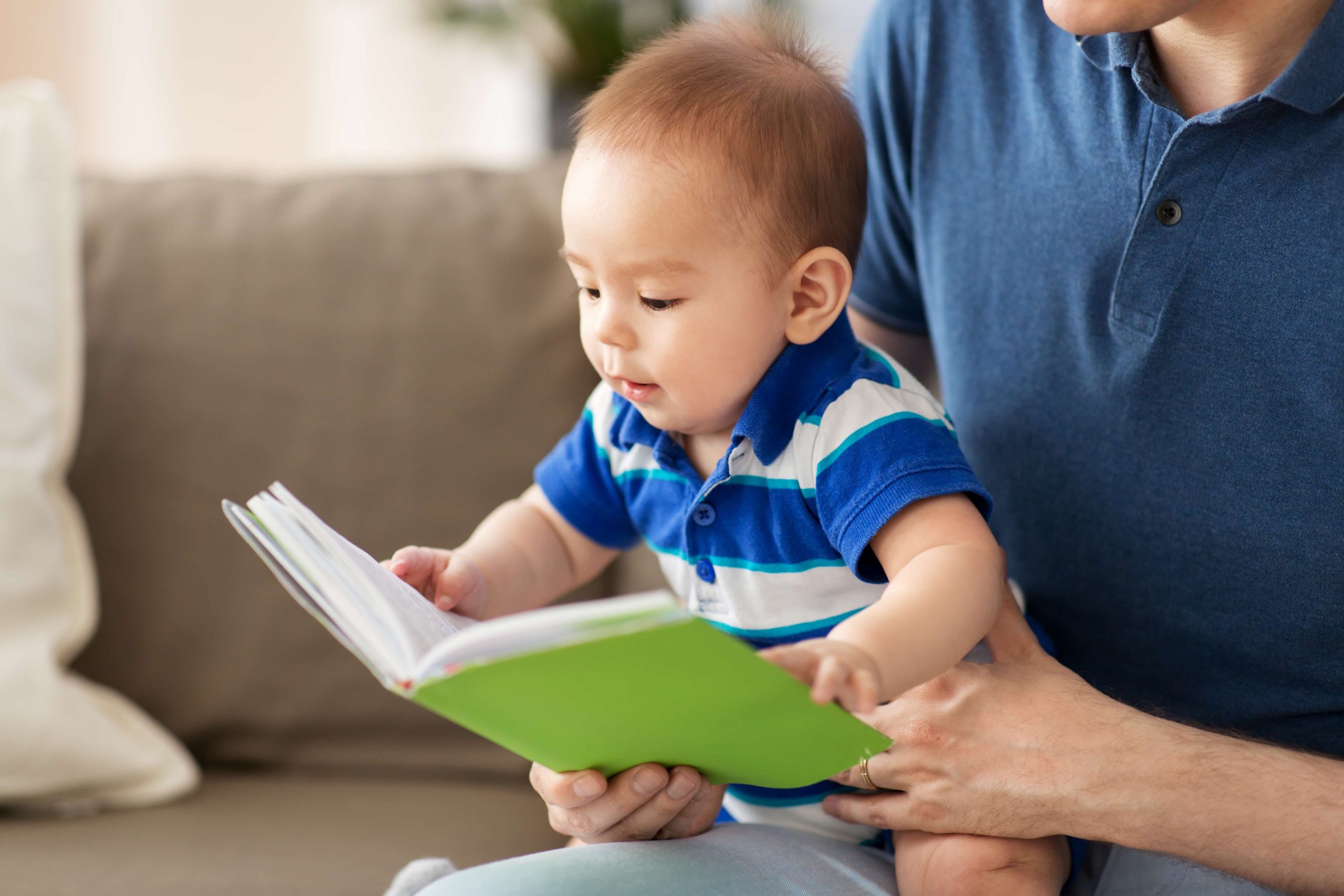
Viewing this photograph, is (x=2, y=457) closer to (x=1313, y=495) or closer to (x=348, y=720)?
(x=348, y=720)

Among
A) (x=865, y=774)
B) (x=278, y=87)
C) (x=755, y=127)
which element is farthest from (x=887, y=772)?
(x=278, y=87)

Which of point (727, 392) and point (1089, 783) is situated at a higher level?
point (727, 392)

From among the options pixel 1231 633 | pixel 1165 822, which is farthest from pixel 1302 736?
pixel 1165 822

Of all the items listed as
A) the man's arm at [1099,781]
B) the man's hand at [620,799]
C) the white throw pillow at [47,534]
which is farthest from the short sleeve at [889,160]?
the white throw pillow at [47,534]

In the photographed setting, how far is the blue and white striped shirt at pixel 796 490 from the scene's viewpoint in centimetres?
78

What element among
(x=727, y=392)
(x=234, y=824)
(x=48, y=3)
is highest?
(x=48, y=3)

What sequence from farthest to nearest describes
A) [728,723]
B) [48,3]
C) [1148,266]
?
[48,3], [1148,266], [728,723]

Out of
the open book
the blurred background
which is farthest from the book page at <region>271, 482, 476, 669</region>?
the blurred background

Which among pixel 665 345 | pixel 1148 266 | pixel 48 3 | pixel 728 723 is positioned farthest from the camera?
pixel 48 3

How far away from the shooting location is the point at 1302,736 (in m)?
0.93

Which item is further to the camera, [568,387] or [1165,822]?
[568,387]

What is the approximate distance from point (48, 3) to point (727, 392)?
2535mm

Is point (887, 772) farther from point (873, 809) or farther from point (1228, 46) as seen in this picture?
point (1228, 46)

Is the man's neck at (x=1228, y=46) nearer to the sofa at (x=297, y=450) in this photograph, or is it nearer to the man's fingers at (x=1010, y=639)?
the man's fingers at (x=1010, y=639)
